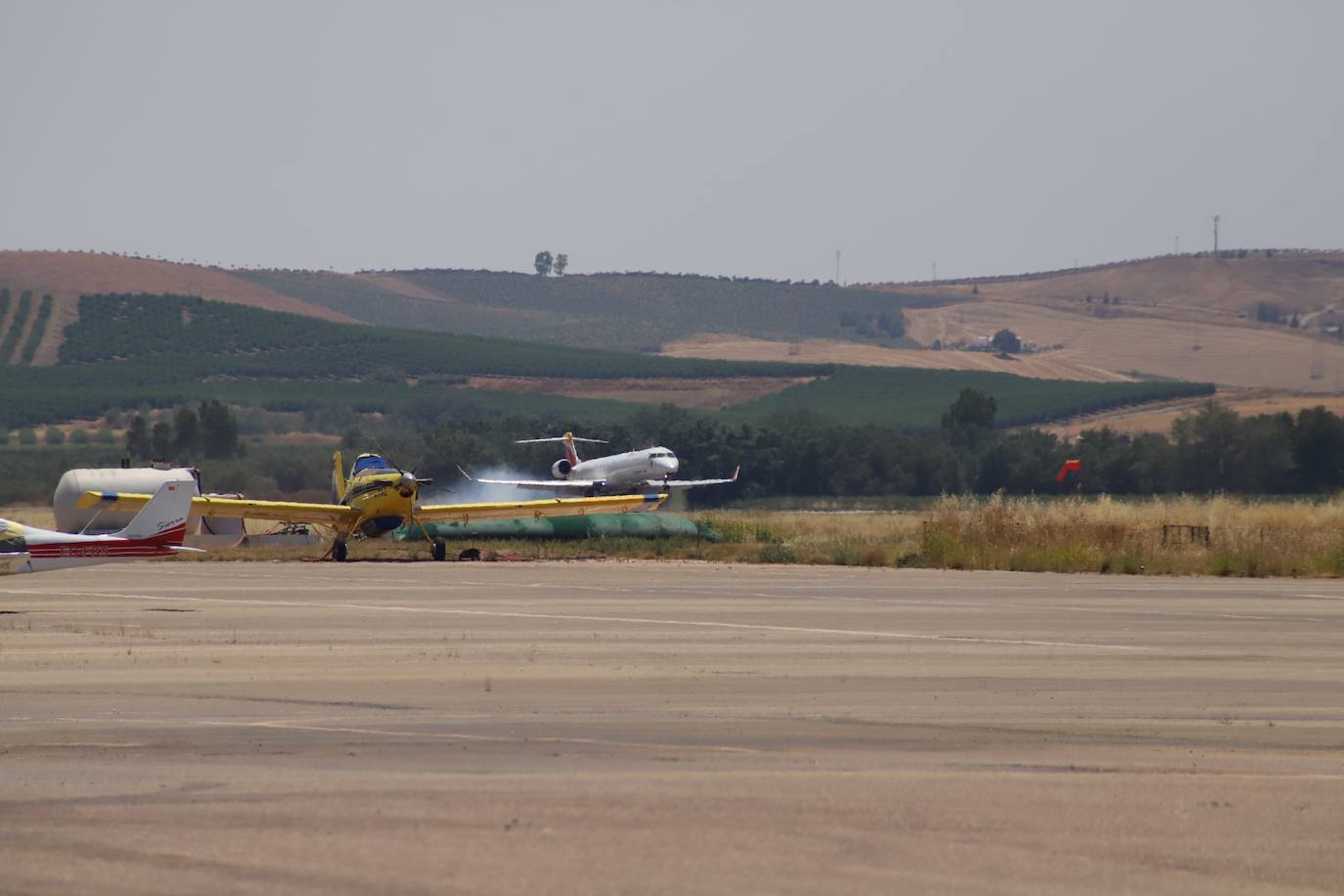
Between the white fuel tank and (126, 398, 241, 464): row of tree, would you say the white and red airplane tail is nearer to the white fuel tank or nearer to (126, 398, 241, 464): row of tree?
the white fuel tank

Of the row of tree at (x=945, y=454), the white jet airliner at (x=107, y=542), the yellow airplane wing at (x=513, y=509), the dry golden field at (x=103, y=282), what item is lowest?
the row of tree at (x=945, y=454)

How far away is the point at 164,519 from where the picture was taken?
86.2 ft

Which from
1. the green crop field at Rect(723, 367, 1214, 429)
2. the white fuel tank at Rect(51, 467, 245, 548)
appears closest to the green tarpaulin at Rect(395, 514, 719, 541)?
the white fuel tank at Rect(51, 467, 245, 548)

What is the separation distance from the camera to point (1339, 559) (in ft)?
113

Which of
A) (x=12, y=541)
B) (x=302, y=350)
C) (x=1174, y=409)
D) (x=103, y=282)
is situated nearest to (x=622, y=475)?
(x=12, y=541)

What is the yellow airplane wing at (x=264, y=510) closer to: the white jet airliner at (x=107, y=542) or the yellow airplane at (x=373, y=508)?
the yellow airplane at (x=373, y=508)

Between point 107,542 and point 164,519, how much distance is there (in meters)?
0.95

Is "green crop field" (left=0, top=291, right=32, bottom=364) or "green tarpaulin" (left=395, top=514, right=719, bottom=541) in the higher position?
"green crop field" (left=0, top=291, right=32, bottom=364)

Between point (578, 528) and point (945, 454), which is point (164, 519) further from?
Answer: point (945, 454)

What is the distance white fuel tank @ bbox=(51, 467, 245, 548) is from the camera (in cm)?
4469

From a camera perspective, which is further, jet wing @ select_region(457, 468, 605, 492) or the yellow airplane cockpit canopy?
jet wing @ select_region(457, 468, 605, 492)

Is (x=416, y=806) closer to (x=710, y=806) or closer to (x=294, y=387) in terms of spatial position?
(x=710, y=806)

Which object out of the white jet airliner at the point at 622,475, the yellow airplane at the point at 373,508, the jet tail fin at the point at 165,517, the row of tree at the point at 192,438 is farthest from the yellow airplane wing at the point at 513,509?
the row of tree at the point at 192,438

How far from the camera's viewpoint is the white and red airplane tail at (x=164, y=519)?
85.2ft
